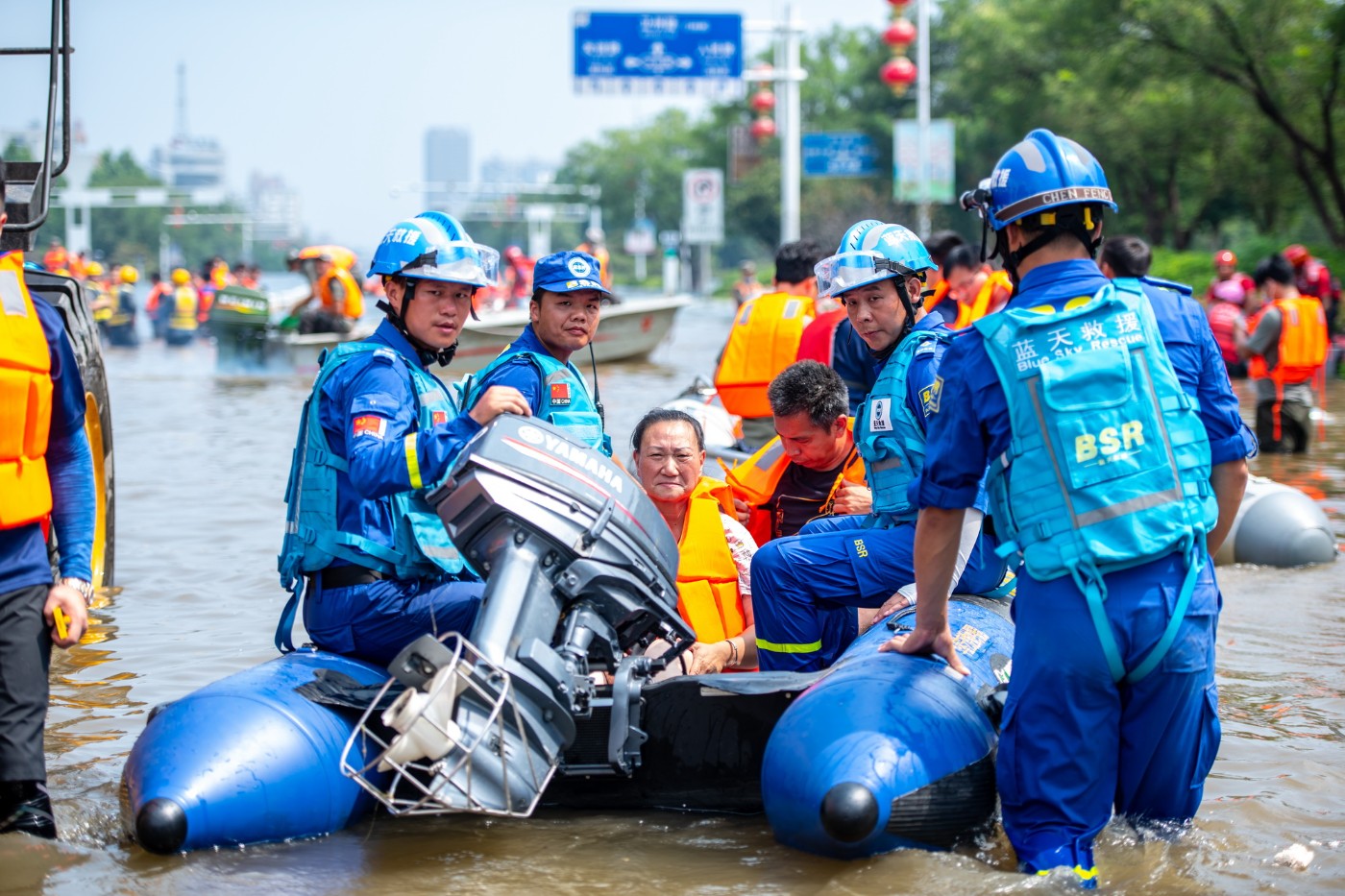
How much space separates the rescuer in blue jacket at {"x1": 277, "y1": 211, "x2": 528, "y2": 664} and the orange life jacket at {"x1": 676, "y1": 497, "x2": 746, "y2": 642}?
1.07 meters

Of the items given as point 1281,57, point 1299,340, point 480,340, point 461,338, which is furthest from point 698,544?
point 1281,57

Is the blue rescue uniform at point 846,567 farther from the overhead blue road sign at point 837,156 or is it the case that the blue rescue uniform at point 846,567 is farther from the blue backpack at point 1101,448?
the overhead blue road sign at point 837,156

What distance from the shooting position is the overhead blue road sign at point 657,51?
31094 mm

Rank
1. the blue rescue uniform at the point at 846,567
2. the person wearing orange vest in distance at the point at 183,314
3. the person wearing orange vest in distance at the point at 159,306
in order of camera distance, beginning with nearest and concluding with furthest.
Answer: the blue rescue uniform at the point at 846,567 < the person wearing orange vest in distance at the point at 183,314 < the person wearing orange vest in distance at the point at 159,306

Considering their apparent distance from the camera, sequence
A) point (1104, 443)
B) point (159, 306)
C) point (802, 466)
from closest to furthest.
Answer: point (1104, 443), point (802, 466), point (159, 306)

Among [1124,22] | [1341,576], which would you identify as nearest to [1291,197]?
[1124,22]

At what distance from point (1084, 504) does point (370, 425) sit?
6.77ft

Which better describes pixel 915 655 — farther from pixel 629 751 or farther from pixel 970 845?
pixel 629 751

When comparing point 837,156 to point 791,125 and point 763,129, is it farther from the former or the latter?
point 791,125

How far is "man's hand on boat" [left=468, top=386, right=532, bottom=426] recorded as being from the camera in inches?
175

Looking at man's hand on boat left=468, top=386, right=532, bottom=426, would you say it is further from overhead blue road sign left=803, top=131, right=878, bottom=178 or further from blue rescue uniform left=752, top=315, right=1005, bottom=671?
overhead blue road sign left=803, top=131, right=878, bottom=178

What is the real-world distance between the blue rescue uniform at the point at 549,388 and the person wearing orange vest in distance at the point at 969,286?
17.0 feet

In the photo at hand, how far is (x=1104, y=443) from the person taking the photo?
12.4 feet

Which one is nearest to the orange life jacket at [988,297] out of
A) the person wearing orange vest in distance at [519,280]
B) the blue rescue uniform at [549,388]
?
the blue rescue uniform at [549,388]
